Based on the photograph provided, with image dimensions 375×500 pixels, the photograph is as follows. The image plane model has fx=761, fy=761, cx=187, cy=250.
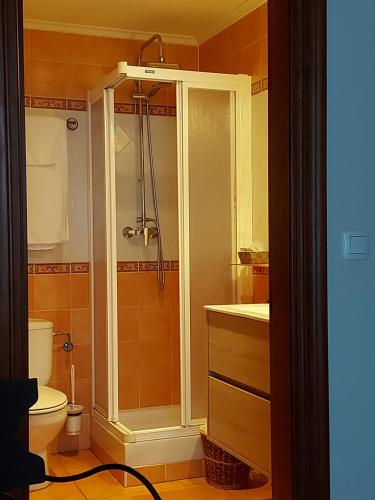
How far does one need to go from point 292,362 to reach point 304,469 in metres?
0.30

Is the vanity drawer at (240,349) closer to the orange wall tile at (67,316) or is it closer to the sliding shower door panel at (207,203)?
the sliding shower door panel at (207,203)

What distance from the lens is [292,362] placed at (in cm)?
216

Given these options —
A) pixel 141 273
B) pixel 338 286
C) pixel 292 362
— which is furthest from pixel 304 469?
pixel 141 273

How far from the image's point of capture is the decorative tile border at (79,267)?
4.45 meters

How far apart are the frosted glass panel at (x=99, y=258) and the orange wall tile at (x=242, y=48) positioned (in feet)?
2.50

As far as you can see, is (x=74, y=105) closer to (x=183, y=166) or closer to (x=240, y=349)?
(x=183, y=166)

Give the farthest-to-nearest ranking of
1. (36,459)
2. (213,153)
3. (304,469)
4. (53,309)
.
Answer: (53,309) < (213,153) < (304,469) < (36,459)

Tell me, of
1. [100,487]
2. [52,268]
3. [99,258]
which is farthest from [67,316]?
[100,487]

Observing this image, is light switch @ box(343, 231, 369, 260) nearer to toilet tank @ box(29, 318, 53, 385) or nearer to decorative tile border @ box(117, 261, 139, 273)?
toilet tank @ box(29, 318, 53, 385)

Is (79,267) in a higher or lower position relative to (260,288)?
higher

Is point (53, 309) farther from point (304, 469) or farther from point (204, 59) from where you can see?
point (304, 469)

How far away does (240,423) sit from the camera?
3.18 meters

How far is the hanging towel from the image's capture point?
423 centimetres

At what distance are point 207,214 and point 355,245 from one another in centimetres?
181
